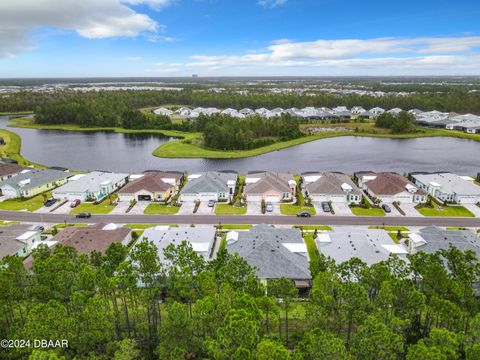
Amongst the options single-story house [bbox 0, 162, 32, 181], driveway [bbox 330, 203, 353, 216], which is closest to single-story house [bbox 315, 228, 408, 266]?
driveway [bbox 330, 203, 353, 216]

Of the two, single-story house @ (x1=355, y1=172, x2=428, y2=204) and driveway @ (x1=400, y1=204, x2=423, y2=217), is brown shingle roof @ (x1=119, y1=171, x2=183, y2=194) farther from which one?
driveway @ (x1=400, y1=204, x2=423, y2=217)

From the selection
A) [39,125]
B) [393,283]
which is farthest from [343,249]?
[39,125]

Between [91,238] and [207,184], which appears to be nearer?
[91,238]

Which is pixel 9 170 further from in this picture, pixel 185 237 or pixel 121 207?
pixel 185 237

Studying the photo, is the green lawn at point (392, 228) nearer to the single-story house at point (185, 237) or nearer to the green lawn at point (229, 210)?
the green lawn at point (229, 210)

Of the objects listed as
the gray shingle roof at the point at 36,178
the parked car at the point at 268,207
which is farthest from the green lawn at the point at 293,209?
the gray shingle roof at the point at 36,178

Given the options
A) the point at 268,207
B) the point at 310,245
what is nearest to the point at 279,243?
the point at 310,245
